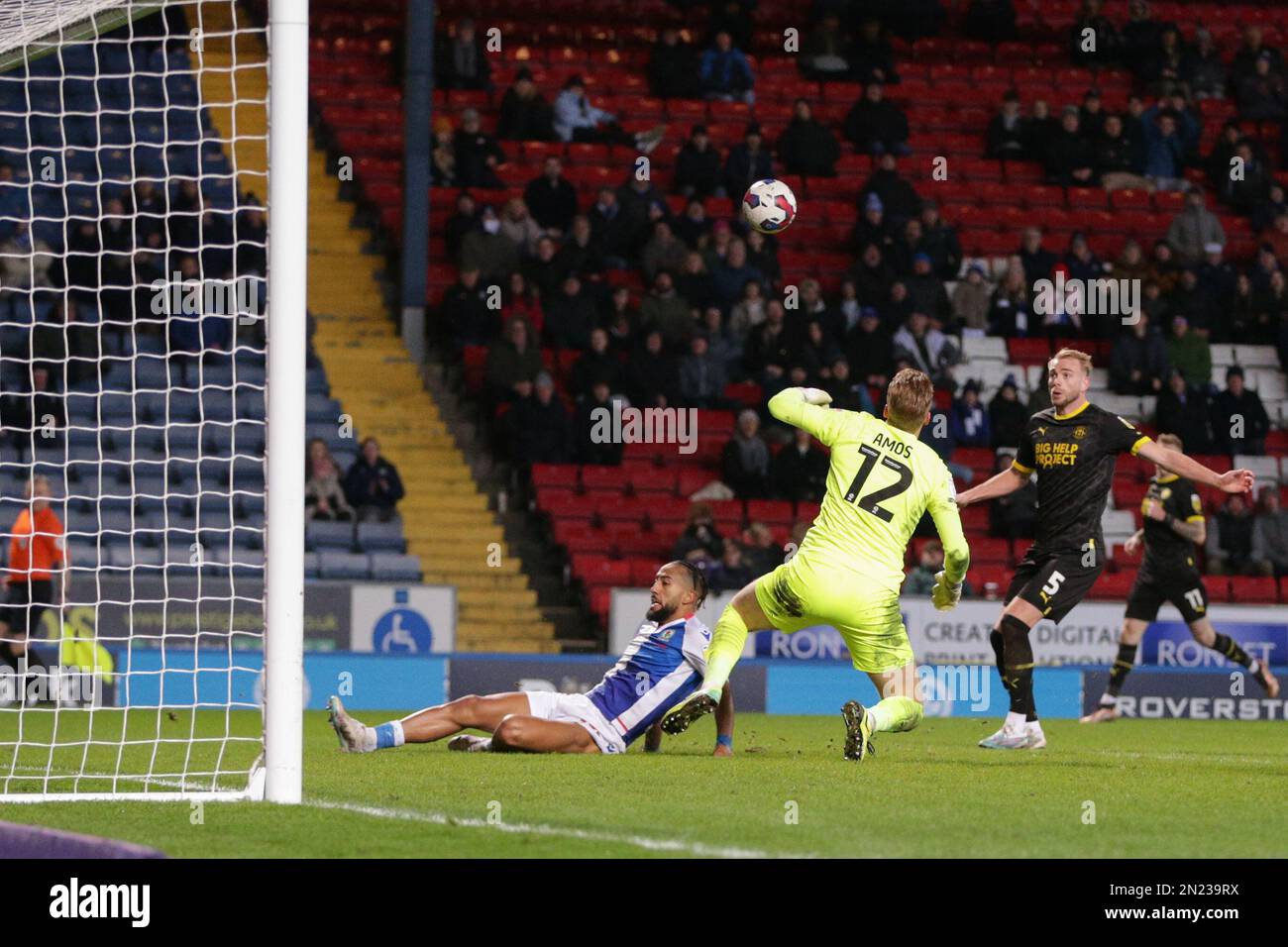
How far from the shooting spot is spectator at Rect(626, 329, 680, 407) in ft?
61.6

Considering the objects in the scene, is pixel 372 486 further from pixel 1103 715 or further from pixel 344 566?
pixel 1103 715

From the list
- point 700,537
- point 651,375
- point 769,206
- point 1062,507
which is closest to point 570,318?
point 651,375

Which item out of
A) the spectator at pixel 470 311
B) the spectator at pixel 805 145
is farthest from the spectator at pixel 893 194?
the spectator at pixel 470 311

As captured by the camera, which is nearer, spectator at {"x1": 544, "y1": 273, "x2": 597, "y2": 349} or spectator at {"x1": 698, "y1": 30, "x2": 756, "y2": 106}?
spectator at {"x1": 544, "y1": 273, "x2": 597, "y2": 349}

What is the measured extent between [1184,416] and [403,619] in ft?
27.4

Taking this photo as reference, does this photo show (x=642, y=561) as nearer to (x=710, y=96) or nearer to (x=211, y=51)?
(x=710, y=96)

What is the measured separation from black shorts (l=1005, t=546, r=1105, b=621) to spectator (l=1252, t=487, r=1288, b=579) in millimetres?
9200

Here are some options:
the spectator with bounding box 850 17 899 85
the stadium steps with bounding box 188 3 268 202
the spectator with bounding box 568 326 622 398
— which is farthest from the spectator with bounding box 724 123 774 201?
the stadium steps with bounding box 188 3 268 202

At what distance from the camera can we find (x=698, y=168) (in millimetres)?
21547

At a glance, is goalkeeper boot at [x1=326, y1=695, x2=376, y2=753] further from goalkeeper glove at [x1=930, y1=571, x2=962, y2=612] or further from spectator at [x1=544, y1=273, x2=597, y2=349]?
spectator at [x1=544, y1=273, x2=597, y2=349]

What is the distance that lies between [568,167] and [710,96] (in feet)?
7.70

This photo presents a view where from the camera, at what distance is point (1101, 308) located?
21.2m

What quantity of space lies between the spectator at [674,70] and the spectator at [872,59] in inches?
85.8

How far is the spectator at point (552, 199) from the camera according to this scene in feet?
68.1
